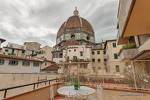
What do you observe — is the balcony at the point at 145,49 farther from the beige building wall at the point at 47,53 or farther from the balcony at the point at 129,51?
the beige building wall at the point at 47,53

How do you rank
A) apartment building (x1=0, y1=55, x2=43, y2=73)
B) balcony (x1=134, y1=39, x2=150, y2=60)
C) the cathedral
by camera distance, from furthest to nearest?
the cathedral → apartment building (x1=0, y1=55, x2=43, y2=73) → balcony (x1=134, y1=39, x2=150, y2=60)

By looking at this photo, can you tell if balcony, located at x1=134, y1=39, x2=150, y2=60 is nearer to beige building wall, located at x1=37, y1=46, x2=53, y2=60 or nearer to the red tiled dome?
the red tiled dome

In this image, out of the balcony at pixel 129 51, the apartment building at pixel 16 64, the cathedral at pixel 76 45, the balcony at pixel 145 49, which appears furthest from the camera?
the cathedral at pixel 76 45

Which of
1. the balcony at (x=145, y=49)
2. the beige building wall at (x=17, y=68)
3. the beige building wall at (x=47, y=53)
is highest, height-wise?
the beige building wall at (x=47, y=53)

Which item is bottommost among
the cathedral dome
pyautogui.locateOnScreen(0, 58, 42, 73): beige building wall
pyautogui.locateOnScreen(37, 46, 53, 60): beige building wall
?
pyautogui.locateOnScreen(0, 58, 42, 73): beige building wall

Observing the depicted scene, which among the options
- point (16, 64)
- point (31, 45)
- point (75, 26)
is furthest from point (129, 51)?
point (31, 45)

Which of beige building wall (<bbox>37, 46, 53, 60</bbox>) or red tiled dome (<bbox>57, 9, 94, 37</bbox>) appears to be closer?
red tiled dome (<bbox>57, 9, 94, 37</bbox>)

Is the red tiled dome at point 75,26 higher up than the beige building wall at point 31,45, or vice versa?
the red tiled dome at point 75,26

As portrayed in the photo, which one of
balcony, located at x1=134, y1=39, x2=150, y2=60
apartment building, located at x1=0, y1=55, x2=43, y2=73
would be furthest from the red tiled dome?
balcony, located at x1=134, y1=39, x2=150, y2=60

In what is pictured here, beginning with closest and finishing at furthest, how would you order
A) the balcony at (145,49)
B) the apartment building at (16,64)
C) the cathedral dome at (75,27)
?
1. the balcony at (145,49)
2. the apartment building at (16,64)
3. the cathedral dome at (75,27)

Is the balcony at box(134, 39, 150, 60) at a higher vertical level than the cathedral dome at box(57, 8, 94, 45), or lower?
lower

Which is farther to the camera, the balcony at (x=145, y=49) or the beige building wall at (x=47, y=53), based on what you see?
the beige building wall at (x=47, y=53)

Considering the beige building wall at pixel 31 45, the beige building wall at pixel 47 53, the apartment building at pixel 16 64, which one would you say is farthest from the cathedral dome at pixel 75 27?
the apartment building at pixel 16 64

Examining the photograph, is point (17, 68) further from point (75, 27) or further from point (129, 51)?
point (75, 27)
